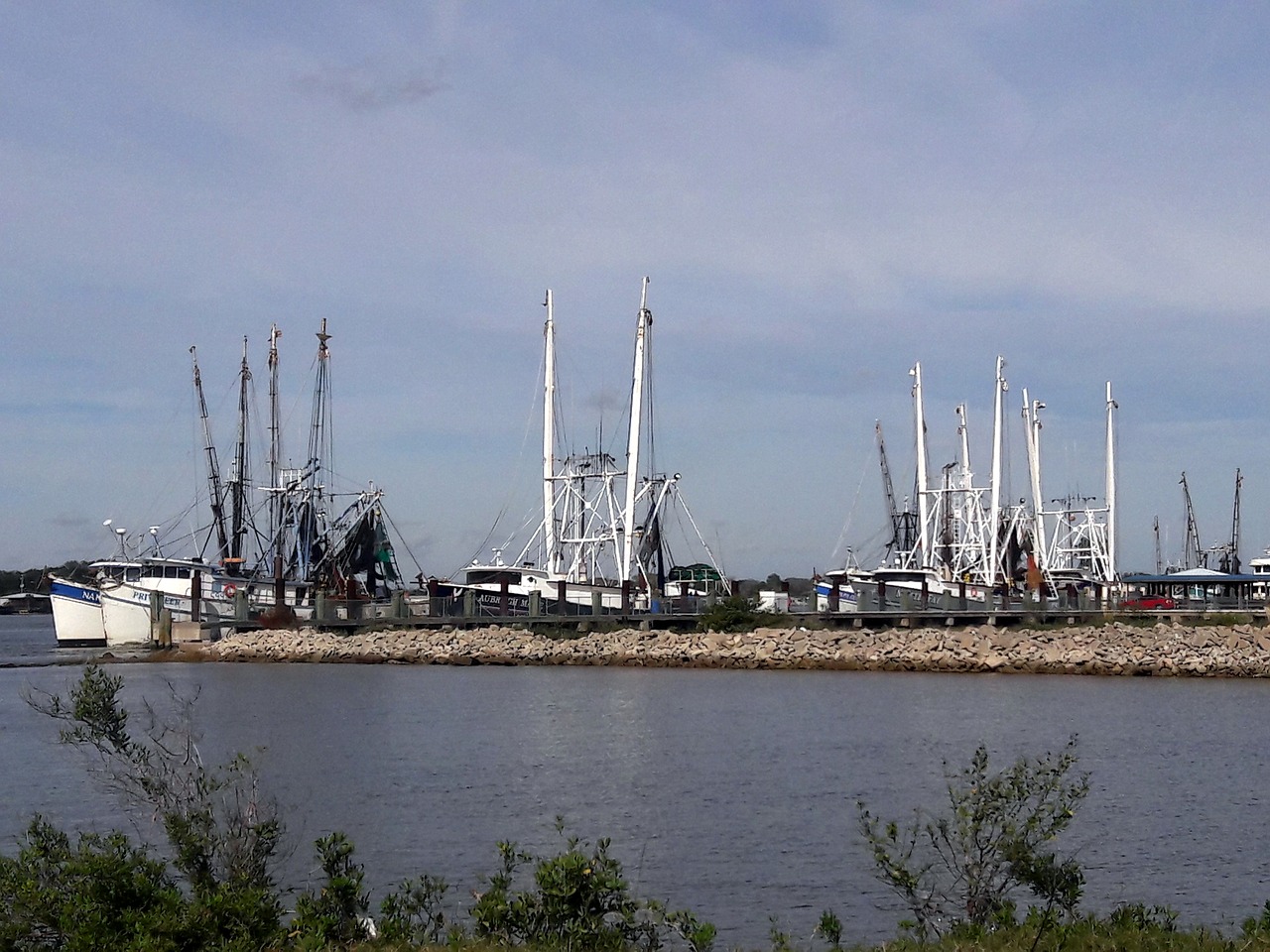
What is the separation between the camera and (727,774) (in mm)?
25359

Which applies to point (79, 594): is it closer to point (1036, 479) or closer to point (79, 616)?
point (79, 616)

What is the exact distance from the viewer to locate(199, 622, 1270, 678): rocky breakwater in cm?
4897

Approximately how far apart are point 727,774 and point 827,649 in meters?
29.0

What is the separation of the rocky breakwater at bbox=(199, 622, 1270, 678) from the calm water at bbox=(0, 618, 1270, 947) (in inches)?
105

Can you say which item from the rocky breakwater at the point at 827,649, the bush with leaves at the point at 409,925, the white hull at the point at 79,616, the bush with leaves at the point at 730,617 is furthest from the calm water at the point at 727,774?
the white hull at the point at 79,616

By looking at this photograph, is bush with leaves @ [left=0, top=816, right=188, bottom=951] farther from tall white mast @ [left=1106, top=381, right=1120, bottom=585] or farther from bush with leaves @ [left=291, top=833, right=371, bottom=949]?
tall white mast @ [left=1106, top=381, right=1120, bottom=585]

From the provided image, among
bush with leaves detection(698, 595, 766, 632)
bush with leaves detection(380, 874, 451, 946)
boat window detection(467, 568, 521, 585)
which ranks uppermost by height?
boat window detection(467, 568, 521, 585)

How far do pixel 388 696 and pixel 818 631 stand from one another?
19881 mm

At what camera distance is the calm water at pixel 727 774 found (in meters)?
Result: 16.8

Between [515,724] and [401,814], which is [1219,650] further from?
[401,814]

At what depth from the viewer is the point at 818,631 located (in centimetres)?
5609

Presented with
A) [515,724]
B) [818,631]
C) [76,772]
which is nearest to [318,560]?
[818,631]

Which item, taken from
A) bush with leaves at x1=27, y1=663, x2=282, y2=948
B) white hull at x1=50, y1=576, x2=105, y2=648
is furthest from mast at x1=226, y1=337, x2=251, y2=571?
bush with leaves at x1=27, y1=663, x2=282, y2=948

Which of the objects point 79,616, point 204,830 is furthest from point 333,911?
point 79,616
